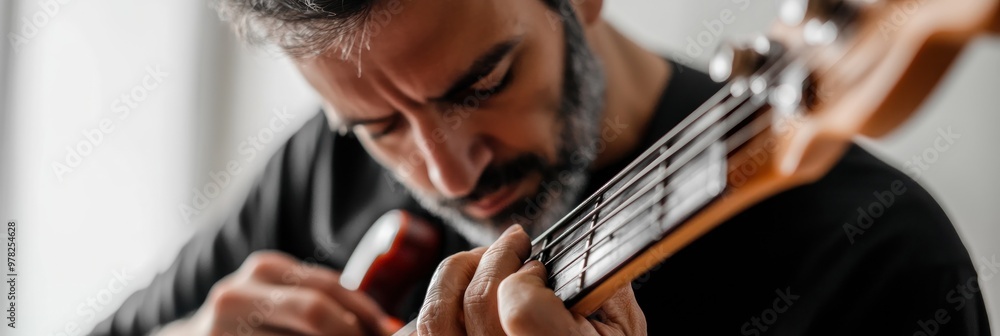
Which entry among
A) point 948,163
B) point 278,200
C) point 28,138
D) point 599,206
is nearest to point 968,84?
point 948,163

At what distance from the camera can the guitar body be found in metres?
0.80

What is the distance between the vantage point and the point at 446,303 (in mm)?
522

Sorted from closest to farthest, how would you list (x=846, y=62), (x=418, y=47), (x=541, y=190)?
(x=846, y=62)
(x=418, y=47)
(x=541, y=190)

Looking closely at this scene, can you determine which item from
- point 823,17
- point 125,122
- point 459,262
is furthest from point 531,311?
point 125,122

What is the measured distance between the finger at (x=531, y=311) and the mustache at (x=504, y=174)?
0.87 feet

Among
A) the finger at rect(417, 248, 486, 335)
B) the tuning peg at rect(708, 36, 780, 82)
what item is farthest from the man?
the tuning peg at rect(708, 36, 780, 82)

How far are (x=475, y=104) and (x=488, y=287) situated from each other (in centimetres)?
23

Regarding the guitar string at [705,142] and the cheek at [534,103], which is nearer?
the guitar string at [705,142]

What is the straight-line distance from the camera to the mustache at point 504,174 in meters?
0.73

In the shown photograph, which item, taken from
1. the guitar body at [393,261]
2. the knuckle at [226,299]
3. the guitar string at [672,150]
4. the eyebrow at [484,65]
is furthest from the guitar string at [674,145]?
the knuckle at [226,299]

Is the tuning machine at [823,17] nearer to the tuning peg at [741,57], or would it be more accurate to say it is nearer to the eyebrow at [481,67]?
the tuning peg at [741,57]

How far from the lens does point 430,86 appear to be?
67cm

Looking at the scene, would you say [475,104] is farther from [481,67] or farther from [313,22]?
[313,22]

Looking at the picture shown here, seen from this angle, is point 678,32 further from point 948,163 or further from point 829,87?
point 829,87
